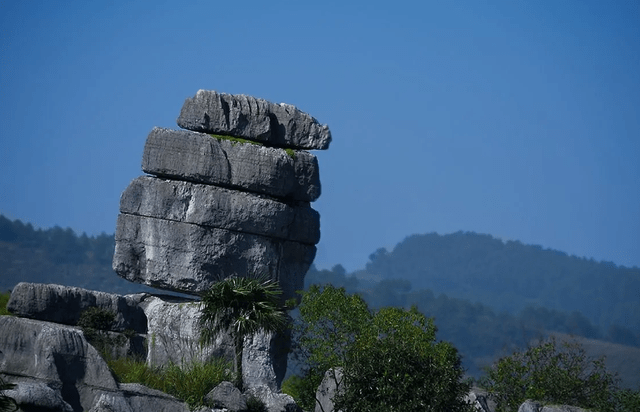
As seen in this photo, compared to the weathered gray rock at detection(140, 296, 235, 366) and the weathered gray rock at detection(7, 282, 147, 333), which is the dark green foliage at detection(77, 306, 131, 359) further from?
the weathered gray rock at detection(140, 296, 235, 366)

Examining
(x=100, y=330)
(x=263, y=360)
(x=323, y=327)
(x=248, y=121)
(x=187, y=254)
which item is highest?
(x=248, y=121)

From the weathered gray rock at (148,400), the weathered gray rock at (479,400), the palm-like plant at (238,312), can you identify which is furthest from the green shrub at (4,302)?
the weathered gray rock at (479,400)

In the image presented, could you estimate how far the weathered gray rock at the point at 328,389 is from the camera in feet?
118

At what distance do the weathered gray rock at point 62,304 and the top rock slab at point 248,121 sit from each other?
23.1ft

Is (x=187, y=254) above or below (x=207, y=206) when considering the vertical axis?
below

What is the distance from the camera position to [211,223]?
40344mm

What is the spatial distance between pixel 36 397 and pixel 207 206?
11.9 metres

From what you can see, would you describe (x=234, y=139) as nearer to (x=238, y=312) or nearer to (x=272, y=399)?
(x=238, y=312)

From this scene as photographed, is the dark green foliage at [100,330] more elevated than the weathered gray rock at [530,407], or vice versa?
the dark green foliage at [100,330]

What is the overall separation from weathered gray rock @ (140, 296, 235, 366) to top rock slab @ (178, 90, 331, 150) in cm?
643

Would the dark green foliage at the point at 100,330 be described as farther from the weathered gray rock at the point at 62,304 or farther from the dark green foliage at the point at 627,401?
the dark green foliage at the point at 627,401

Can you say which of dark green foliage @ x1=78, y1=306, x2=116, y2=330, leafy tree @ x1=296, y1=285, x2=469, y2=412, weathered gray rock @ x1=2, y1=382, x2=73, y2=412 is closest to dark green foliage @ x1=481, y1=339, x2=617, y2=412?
leafy tree @ x1=296, y1=285, x2=469, y2=412

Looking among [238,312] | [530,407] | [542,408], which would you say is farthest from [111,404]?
[542,408]

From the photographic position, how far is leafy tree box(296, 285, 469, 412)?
3384cm
